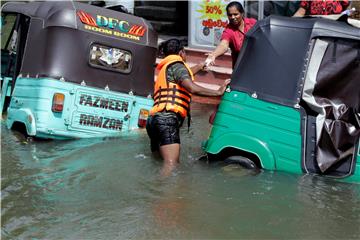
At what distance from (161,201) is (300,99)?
60.2 inches

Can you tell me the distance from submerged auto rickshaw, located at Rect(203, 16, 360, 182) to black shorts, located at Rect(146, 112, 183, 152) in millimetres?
702

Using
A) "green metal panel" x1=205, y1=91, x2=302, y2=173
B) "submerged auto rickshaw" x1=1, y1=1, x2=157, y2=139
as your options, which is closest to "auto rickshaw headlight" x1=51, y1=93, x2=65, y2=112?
"submerged auto rickshaw" x1=1, y1=1, x2=157, y2=139

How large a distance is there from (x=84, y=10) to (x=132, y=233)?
3.90m

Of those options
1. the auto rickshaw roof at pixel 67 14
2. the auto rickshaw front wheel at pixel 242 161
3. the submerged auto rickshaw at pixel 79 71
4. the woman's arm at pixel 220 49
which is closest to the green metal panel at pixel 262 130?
the auto rickshaw front wheel at pixel 242 161

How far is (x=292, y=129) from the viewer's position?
5.30 meters

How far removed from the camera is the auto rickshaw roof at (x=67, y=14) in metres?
7.38

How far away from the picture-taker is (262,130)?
17.8 ft

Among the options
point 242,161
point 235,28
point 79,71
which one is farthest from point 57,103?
point 242,161

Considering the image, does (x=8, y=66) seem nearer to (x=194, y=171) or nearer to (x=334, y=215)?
(x=194, y=171)

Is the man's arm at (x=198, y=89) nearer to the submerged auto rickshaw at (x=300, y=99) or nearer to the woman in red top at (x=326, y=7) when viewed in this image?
the submerged auto rickshaw at (x=300, y=99)

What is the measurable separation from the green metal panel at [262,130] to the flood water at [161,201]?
188 millimetres

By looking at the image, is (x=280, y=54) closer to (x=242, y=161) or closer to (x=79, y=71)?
(x=242, y=161)

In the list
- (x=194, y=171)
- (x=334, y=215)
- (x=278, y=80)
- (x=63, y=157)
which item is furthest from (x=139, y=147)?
(x=334, y=215)

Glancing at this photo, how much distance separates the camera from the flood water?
4543 millimetres
